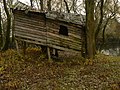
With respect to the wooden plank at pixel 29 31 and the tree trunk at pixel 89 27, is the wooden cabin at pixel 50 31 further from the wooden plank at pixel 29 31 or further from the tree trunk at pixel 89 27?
the tree trunk at pixel 89 27

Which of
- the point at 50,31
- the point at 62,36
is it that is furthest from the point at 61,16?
the point at 62,36

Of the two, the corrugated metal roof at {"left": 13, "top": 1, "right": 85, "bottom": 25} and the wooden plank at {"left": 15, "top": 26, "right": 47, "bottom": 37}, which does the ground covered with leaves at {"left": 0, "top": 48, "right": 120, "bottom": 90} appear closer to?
the wooden plank at {"left": 15, "top": 26, "right": 47, "bottom": 37}

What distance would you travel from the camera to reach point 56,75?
1451cm

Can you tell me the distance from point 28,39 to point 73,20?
3.81m

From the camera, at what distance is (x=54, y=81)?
43.6ft

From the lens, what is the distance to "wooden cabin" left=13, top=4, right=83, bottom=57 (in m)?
Result: 18.9

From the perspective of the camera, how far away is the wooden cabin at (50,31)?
1888 centimetres

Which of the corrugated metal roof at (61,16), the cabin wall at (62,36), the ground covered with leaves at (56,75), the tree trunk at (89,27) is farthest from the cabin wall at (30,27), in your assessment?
the tree trunk at (89,27)

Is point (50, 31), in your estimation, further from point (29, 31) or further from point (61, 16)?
point (29, 31)

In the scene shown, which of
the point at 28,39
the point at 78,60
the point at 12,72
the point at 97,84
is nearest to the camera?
the point at 97,84

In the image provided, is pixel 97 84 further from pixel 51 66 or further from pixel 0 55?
pixel 0 55

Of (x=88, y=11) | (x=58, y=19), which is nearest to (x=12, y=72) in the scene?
(x=58, y=19)

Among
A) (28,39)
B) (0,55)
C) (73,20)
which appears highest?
(73,20)

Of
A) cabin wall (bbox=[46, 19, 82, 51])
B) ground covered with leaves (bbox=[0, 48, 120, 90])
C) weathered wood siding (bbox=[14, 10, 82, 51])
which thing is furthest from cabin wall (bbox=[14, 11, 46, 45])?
ground covered with leaves (bbox=[0, 48, 120, 90])
